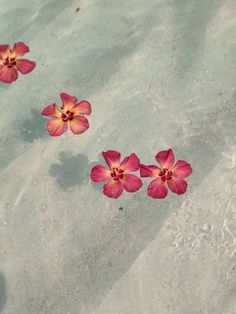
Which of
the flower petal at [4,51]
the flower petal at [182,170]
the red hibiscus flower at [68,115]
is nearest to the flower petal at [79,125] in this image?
the red hibiscus flower at [68,115]

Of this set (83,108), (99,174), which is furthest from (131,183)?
(83,108)

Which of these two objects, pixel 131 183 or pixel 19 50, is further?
pixel 19 50

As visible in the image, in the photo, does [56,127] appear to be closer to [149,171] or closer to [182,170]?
[149,171]

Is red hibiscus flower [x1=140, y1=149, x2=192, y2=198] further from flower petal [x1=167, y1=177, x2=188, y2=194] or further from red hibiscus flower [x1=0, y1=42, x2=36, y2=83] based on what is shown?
red hibiscus flower [x1=0, y1=42, x2=36, y2=83]

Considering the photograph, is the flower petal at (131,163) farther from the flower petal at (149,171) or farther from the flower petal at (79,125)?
the flower petal at (79,125)

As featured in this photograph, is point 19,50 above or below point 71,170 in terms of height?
above
